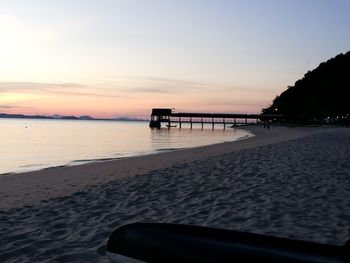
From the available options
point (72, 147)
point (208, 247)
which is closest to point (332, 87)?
point (72, 147)

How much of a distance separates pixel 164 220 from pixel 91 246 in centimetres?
145

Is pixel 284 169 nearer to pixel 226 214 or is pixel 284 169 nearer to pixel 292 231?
pixel 226 214

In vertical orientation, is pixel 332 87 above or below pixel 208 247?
above

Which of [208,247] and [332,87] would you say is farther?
[332,87]

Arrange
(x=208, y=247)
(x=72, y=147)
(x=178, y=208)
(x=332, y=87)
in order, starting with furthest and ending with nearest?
(x=332, y=87) → (x=72, y=147) → (x=178, y=208) → (x=208, y=247)

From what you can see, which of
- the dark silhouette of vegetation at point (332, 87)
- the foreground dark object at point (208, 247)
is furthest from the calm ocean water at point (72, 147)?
the dark silhouette of vegetation at point (332, 87)

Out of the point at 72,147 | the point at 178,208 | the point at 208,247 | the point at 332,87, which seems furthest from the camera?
the point at 332,87

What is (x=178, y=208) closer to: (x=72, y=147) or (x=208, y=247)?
(x=208, y=247)

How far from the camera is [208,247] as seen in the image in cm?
273

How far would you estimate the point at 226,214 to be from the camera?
6750 millimetres

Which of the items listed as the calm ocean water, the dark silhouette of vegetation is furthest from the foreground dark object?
the dark silhouette of vegetation

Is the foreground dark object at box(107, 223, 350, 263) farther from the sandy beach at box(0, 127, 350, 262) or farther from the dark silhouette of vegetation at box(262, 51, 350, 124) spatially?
the dark silhouette of vegetation at box(262, 51, 350, 124)

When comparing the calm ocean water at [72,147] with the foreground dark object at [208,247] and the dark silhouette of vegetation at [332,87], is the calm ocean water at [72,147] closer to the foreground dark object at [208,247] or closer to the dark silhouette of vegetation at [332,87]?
the foreground dark object at [208,247]

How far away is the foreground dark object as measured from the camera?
2.46 meters
